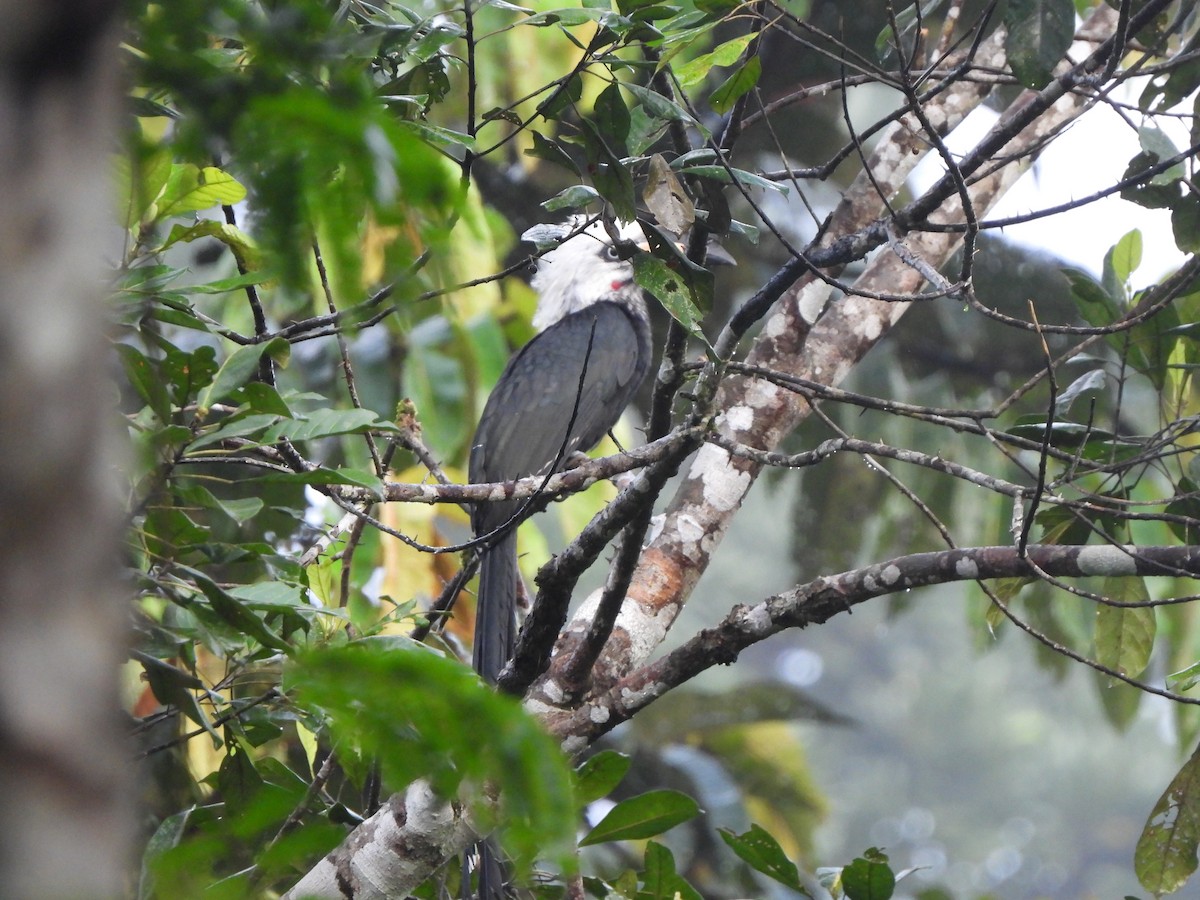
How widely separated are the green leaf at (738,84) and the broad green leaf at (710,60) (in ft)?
0.12

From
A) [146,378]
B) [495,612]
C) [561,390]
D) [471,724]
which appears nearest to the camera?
[471,724]

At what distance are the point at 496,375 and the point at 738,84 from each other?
245 centimetres

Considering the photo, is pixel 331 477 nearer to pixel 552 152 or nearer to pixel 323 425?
pixel 323 425

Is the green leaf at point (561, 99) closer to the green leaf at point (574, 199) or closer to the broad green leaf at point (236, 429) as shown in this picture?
the green leaf at point (574, 199)

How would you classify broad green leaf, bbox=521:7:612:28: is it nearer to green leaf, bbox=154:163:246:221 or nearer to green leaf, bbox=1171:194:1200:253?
green leaf, bbox=154:163:246:221

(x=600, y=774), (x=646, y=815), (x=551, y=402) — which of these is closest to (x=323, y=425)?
(x=600, y=774)

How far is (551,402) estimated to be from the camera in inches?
151

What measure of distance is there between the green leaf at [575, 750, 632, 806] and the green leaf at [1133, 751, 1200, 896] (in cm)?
96

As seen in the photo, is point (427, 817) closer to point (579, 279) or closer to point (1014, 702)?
point (579, 279)

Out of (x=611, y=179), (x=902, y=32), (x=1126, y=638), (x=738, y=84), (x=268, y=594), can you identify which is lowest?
(x=268, y=594)

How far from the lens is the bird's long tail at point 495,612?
115 inches

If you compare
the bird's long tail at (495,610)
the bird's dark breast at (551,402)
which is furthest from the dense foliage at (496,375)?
the bird's long tail at (495,610)

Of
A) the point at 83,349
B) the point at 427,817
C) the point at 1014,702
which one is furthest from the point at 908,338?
the point at 1014,702

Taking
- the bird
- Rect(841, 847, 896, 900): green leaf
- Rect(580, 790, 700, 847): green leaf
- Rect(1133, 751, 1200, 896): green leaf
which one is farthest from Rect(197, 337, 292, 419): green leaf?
the bird
